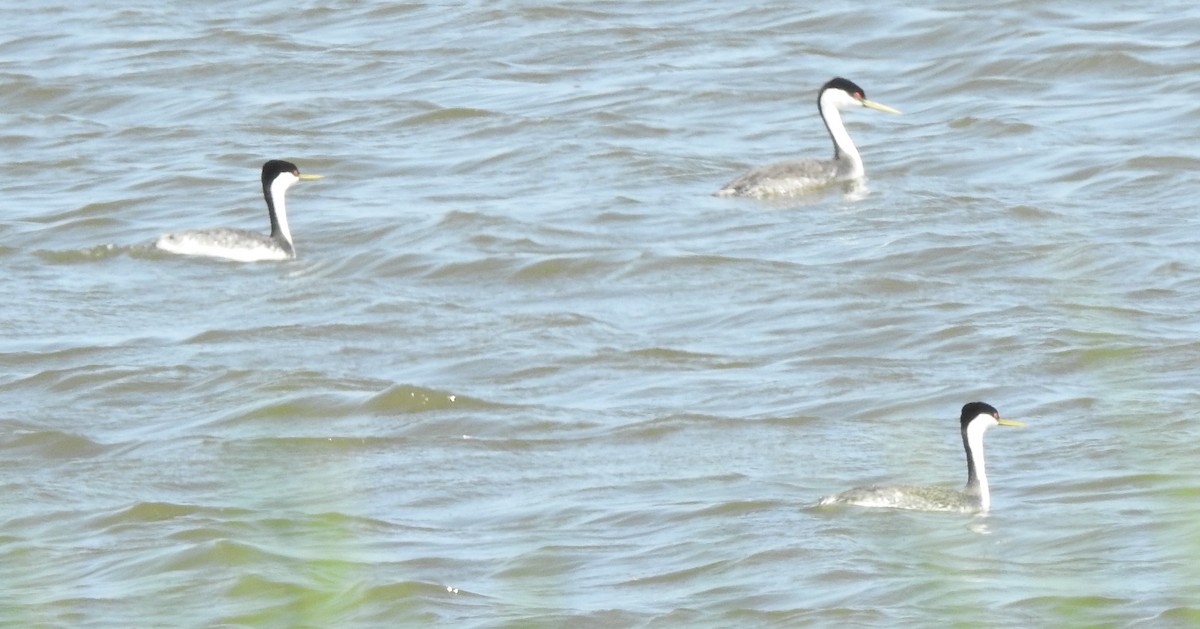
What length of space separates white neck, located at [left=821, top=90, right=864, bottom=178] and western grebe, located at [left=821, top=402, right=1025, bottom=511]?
752cm

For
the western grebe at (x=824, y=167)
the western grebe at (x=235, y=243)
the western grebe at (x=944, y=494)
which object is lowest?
the western grebe at (x=824, y=167)

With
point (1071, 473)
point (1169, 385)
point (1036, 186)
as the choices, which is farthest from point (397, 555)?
point (1036, 186)

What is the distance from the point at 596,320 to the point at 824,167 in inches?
150

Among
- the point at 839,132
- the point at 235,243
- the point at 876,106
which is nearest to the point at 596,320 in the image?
the point at 235,243

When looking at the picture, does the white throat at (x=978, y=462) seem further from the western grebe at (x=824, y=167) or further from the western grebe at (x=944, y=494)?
the western grebe at (x=824, y=167)

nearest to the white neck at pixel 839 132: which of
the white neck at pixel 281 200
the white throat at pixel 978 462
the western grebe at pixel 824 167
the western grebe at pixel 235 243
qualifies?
the western grebe at pixel 824 167

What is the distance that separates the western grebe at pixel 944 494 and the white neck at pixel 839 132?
296 inches

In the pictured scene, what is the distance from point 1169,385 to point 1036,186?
5222 millimetres

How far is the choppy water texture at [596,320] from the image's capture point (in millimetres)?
9633

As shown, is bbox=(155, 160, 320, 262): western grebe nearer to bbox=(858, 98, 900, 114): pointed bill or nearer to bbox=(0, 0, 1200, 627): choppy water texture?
bbox=(0, 0, 1200, 627): choppy water texture

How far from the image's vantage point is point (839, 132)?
18.4 m

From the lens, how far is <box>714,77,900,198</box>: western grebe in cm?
1733

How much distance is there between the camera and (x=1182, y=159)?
17328 millimetres

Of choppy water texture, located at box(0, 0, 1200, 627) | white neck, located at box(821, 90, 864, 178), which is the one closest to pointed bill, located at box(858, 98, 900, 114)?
white neck, located at box(821, 90, 864, 178)
